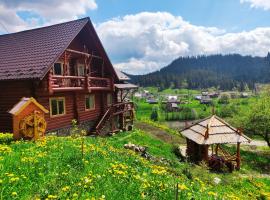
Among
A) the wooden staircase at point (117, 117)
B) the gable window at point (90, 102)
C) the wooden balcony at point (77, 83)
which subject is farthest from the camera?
the wooden staircase at point (117, 117)

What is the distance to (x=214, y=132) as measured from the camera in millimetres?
20312

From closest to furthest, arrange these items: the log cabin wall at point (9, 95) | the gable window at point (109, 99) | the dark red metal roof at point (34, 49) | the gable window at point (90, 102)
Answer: the dark red metal roof at point (34, 49)
the log cabin wall at point (9, 95)
the gable window at point (90, 102)
the gable window at point (109, 99)

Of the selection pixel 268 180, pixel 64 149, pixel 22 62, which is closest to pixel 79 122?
pixel 22 62

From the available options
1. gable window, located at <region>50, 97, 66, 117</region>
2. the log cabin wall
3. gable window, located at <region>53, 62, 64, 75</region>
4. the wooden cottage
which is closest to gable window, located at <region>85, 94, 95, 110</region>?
the wooden cottage

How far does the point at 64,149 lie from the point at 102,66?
17282mm

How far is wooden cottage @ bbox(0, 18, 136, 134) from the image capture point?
701 inches

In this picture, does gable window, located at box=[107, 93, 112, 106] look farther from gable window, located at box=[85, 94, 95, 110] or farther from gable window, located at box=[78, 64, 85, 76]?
gable window, located at box=[78, 64, 85, 76]

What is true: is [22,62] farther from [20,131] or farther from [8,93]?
[20,131]

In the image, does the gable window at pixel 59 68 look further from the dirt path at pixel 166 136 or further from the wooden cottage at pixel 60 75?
the dirt path at pixel 166 136

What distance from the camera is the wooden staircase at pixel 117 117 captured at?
83.1 feet

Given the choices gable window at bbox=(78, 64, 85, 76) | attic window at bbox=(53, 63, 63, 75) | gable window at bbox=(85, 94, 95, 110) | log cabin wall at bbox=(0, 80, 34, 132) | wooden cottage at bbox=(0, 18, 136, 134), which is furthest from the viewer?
gable window at bbox=(85, 94, 95, 110)

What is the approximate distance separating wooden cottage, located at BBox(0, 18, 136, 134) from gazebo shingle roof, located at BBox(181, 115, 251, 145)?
833cm

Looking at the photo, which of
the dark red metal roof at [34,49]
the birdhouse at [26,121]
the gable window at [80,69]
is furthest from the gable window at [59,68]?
the birdhouse at [26,121]

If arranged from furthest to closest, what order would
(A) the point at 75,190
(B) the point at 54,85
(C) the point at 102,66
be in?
(C) the point at 102,66, (B) the point at 54,85, (A) the point at 75,190
